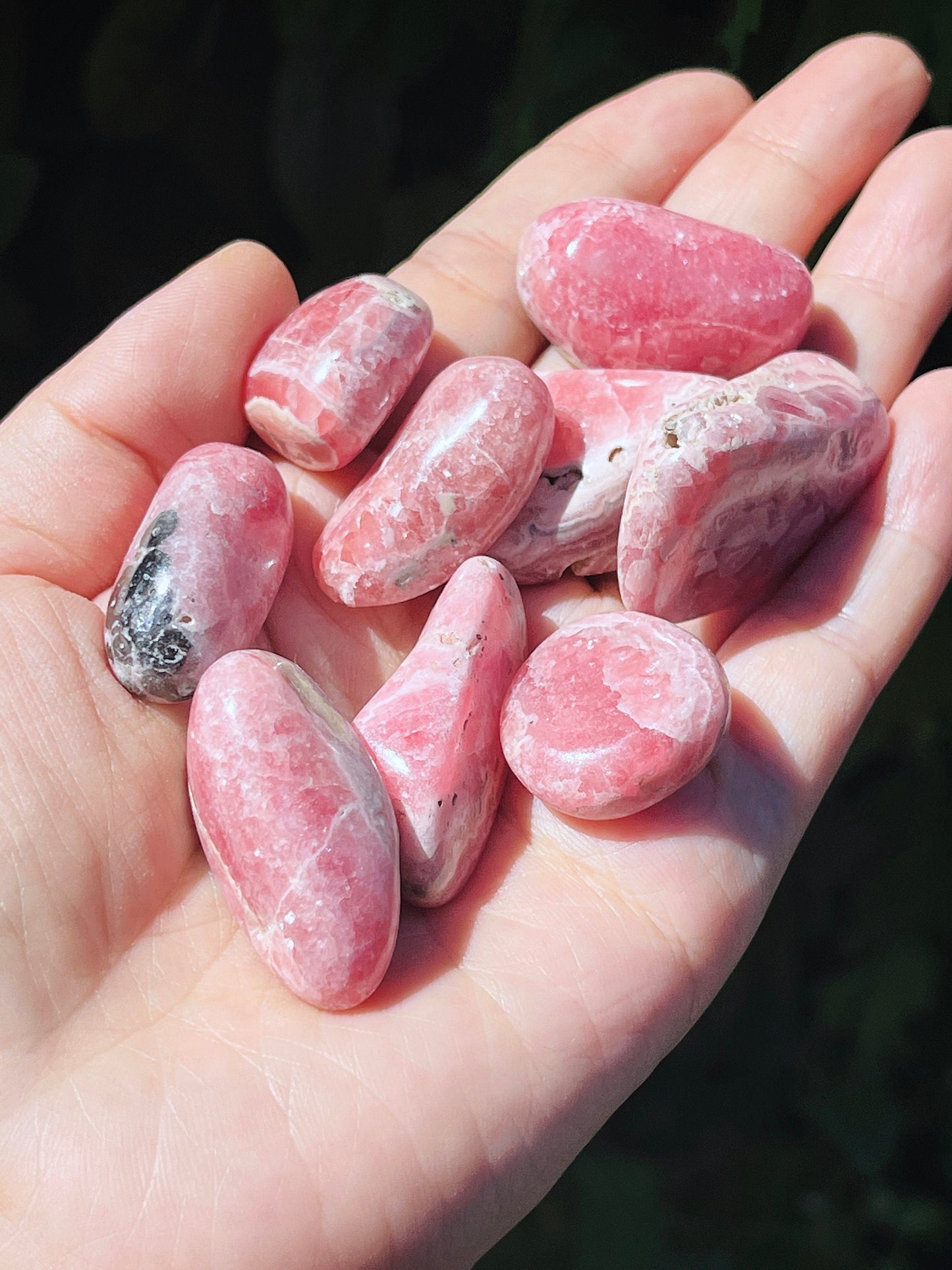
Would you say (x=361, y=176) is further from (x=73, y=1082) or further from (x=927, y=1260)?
(x=927, y=1260)

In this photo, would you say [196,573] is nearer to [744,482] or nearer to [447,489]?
[447,489]

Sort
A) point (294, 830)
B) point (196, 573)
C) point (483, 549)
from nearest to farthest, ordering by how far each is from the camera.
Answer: point (294, 830), point (196, 573), point (483, 549)

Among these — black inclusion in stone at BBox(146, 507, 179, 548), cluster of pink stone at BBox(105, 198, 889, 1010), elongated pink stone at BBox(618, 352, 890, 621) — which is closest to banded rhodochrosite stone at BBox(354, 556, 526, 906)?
cluster of pink stone at BBox(105, 198, 889, 1010)

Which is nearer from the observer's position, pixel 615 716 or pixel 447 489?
pixel 615 716

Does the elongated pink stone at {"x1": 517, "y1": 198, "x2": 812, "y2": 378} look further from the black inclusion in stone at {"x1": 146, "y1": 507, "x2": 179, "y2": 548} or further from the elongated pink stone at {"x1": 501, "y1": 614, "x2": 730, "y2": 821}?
the black inclusion in stone at {"x1": 146, "y1": 507, "x2": 179, "y2": 548}

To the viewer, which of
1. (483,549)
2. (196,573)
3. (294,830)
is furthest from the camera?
(483,549)

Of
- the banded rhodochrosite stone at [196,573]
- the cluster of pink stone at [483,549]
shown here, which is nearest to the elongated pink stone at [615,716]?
the cluster of pink stone at [483,549]

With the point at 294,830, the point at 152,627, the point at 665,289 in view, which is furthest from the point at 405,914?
the point at 665,289
